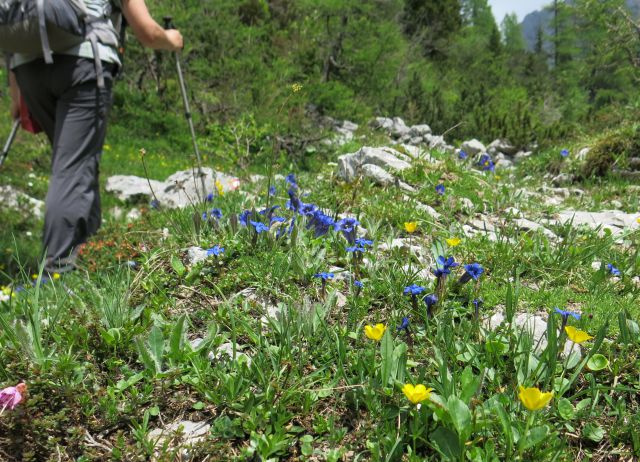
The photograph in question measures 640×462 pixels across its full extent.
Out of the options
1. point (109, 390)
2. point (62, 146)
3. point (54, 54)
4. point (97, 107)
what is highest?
point (54, 54)

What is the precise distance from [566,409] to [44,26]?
3416 mm

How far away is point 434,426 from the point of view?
58.4 inches

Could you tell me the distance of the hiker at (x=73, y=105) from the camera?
3256 mm

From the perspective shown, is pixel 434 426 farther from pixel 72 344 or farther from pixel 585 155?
pixel 585 155

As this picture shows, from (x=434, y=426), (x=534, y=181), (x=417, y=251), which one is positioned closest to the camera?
(x=434, y=426)

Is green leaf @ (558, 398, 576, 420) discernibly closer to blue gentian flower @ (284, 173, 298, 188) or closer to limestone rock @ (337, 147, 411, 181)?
blue gentian flower @ (284, 173, 298, 188)

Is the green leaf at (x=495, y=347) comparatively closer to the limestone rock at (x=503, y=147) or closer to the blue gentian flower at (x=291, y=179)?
the blue gentian flower at (x=291, y=179)

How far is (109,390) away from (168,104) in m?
10.8

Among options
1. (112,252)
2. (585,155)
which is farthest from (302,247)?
(585,155)

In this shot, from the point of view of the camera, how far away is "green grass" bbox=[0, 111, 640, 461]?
1475mm

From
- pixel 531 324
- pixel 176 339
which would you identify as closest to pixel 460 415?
pixel 531 324

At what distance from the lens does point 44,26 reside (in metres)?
2.95

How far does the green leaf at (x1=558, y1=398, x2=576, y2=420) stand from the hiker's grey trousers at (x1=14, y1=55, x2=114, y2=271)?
3.03m

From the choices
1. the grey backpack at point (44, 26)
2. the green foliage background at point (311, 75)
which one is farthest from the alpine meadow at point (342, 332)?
the green foliage background at point (311, 75)
